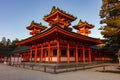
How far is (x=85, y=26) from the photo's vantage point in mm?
42500

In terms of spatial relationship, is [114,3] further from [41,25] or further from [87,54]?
[41,25]

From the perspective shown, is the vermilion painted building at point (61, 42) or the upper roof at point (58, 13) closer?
the vermilion painted building at point (61, 42)

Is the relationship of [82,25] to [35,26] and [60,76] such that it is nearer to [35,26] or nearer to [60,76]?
[35,26]

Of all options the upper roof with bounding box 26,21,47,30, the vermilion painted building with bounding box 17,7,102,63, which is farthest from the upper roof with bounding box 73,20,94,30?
the upper roof with bounding box 26,21,47,30

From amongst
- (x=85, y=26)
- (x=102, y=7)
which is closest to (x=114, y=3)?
(x=102, y=7)

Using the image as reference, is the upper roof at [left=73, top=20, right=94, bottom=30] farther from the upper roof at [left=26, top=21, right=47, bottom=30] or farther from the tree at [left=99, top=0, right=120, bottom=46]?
the tree at [left=99, top=0, right=120, bottom=46]

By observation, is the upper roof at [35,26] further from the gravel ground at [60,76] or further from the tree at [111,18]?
the gravel ground at [60,76]

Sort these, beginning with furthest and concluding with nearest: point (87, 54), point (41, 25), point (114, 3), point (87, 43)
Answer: point (41, 25)
point (87, 54)
point (87, 43)
point (114, 3)

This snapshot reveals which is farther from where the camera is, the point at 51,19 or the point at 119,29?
the point at 51,19

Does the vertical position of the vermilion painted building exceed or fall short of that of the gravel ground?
it exceeds it

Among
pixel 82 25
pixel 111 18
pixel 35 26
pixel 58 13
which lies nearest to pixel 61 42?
pixel 111 18

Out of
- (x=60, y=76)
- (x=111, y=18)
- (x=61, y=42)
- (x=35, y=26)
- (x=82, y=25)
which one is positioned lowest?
(x=60, y=76)

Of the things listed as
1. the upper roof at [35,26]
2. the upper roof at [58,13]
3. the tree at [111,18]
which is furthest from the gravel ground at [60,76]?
the upper roof at [35,26]

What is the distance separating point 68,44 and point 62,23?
34.6 ft
